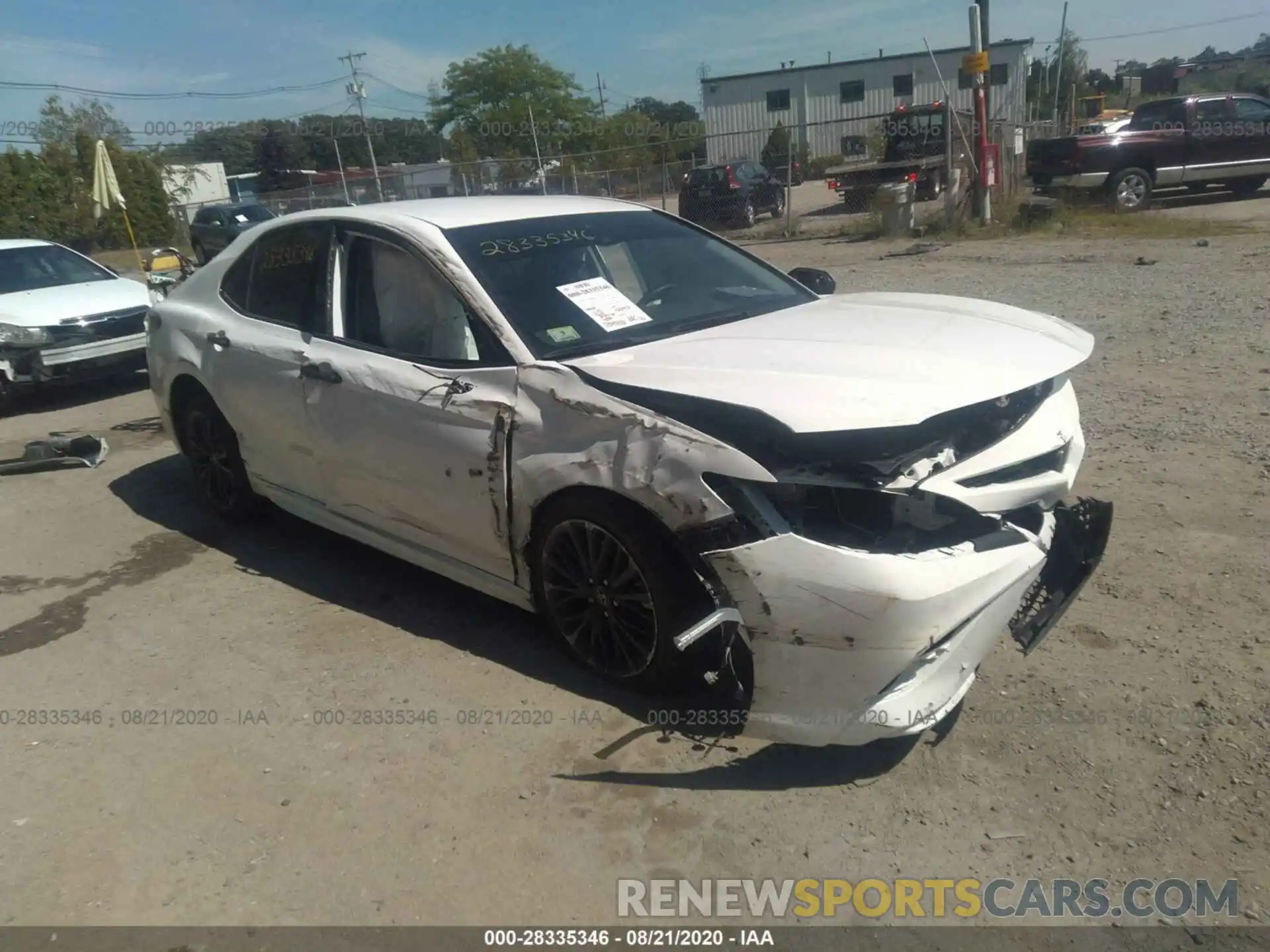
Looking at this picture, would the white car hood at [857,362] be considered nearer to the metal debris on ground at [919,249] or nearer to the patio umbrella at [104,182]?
the metal debris on ground at [919,249]

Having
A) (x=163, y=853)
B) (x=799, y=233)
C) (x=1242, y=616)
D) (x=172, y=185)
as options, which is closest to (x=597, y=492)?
(x=163, y=853)

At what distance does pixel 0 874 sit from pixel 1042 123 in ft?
94.5

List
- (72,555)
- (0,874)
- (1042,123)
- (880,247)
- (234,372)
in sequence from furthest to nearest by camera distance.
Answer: (1042,123) → (880,247) → (72,555) → (234,372) → (0,874)

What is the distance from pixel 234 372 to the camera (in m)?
4.77

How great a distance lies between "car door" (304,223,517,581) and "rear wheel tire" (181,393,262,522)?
1.04m

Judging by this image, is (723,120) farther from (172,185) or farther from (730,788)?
(730,788)

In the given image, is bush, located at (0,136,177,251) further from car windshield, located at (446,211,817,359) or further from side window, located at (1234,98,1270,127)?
car windshield, located at (446,211,817,359)

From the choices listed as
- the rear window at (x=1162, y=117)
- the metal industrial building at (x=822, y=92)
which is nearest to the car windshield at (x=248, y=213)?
the rear window at (x=1162, y=117)

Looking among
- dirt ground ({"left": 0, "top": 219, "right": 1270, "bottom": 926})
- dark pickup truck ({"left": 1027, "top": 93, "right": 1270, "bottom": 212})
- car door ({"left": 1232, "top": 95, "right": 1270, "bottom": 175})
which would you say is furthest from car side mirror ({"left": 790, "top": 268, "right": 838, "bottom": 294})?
car door ({"left": 1232, "top": 95, "right": 1270, "bottom": 175})

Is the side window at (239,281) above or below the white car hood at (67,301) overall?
above

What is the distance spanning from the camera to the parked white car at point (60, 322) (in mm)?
8625

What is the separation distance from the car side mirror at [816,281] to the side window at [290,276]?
228 cm

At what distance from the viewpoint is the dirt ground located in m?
2.65

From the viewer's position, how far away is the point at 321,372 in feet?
13.6
